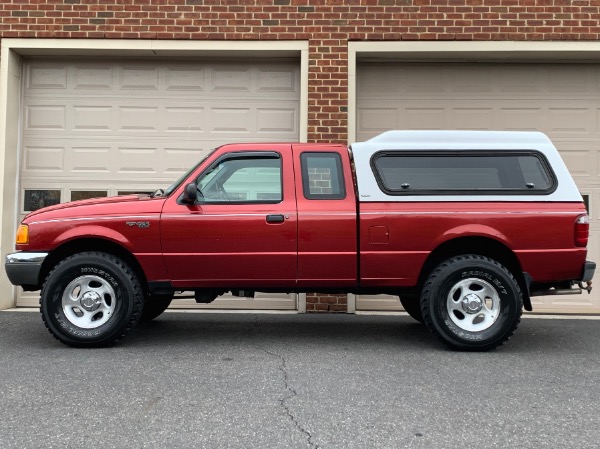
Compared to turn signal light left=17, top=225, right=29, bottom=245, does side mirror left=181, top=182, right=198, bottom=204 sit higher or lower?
higher

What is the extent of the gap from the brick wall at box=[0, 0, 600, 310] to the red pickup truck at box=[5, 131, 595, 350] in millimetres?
2757

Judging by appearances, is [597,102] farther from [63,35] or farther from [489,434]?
[63,35]

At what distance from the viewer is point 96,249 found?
5.60m

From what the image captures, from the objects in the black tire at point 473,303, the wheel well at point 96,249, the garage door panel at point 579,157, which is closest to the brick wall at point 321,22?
the garage door panel at point 579,157

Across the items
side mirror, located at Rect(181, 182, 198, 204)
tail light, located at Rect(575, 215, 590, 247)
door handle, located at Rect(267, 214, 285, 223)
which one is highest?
side mirror, located at Rect(181, 182, 198, 204)

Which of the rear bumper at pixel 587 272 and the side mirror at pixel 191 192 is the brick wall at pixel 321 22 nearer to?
the side mirror at pixel 191 192

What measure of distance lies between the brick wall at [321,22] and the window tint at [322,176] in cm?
254

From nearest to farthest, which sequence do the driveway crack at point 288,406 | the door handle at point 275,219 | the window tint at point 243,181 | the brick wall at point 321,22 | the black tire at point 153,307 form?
the driveway crack at point 288,406 → the door handle at point 275,219 → the window tint at point 243,181 → the black tire at point 153,307 → the brick wall at point 321,22

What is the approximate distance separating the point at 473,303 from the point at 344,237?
51.3 inches

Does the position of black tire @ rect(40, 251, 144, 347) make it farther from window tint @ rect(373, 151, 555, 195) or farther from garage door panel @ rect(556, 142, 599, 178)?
garage door panel @ rect(556, 142, 599, 178)

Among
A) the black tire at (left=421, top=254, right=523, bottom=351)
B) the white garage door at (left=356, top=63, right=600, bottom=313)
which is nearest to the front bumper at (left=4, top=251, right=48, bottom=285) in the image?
the black tire at (left=421, top=254, right=523, bottom=351)

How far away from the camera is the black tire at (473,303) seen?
17.2ft

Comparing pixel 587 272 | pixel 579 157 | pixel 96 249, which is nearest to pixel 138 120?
pixel 96 249

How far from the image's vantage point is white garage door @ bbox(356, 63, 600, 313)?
27.7 ft
